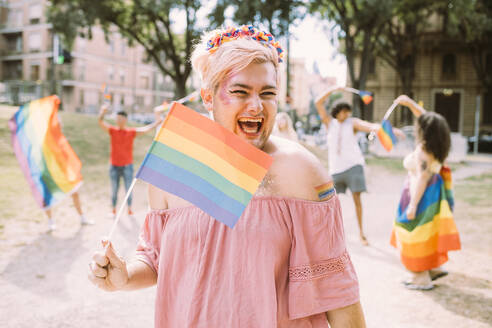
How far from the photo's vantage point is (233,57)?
1.55 m

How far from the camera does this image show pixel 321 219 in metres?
1.50

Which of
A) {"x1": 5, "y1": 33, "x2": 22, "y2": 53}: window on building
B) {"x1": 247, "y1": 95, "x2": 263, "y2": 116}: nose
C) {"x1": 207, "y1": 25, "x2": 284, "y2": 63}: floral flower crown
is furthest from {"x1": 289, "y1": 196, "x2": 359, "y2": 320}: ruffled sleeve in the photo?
{"x1": 5, "y1": 33, "x2": 22, "y2": 53}: window on building

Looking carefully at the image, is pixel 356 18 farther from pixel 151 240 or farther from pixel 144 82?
pixel 144 82

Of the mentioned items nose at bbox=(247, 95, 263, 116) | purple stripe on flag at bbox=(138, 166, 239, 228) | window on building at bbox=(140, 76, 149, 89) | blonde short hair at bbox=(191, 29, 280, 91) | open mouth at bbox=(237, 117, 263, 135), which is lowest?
purple stripe on flag at bbox=(138, 166, 239, 228)

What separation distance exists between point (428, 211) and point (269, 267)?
3.99 m

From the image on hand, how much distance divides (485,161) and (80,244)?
19.6 meters

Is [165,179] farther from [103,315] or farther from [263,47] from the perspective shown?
[103,315]

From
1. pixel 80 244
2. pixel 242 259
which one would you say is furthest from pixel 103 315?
pixel 242 259

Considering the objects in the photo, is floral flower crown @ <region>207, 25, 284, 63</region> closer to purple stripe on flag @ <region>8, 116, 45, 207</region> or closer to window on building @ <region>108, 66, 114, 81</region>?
purple stripe on flag @ <region>8, 116, 45, 207</region>

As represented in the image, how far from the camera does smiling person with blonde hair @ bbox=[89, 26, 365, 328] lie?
4.82 feet

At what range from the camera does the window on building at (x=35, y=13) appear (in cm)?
4788

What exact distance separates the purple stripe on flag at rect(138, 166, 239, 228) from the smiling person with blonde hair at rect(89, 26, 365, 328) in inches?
4.5

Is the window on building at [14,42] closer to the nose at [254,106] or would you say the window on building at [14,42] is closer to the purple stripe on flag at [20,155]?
the purple stripe on flag at [20,155]

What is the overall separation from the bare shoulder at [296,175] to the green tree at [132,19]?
584 inches
